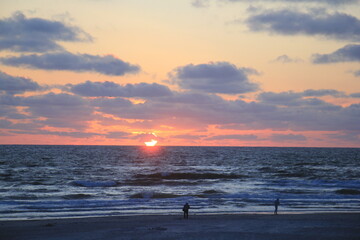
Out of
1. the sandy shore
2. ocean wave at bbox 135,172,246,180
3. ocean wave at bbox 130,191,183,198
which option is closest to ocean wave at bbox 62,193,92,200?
ocean wave at bbox 130,191,183,198

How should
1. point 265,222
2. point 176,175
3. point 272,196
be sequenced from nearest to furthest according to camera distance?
point 265,222
point 272,196
point 176,175

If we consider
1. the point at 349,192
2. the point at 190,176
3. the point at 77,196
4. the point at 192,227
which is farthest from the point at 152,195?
the point at 190,176

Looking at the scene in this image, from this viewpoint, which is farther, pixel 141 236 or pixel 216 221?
pixel 216 221

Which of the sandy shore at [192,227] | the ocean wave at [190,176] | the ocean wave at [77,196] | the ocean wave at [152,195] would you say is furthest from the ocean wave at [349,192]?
the ocean wave at [77,196]

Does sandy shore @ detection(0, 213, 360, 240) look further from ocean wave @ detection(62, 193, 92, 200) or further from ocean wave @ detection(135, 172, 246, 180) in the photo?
ocean wave @ detection(135, 172, 246, 180)

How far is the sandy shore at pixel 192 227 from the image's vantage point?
25844 mm

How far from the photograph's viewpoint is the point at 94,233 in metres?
27.0

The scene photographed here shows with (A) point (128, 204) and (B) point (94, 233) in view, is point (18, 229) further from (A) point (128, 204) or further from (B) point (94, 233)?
(A) point (128, 204)

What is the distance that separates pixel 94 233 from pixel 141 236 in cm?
344

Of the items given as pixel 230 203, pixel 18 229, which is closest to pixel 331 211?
pixel 230 203

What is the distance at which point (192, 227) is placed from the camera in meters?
28.4

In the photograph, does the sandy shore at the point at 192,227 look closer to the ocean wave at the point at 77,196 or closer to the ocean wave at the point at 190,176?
the ocean wave at the point at 77,196

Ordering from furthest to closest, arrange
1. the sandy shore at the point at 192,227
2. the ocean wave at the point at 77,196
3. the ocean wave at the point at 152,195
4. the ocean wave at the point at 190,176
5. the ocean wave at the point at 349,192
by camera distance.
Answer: the ocean wave at the point at 190,176, the ocean wave at the point at 349,192, the ocean wave at the point at 152,195, the ocean wave at the point at 77,196, the sandy shore at the point at 192,227

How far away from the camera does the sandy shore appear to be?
25844 mm
